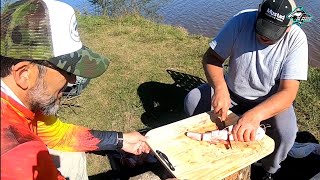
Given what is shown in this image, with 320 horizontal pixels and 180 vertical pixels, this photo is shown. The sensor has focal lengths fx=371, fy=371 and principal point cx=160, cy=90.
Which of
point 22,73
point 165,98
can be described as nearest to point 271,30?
point 22,73

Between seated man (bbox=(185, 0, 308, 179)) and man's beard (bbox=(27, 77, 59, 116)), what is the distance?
1.40m

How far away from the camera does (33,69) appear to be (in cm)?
175

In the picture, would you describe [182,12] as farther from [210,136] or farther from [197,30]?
[210,136]

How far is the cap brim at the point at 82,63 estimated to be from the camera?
1793mm

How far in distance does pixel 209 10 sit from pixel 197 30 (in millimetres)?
1490

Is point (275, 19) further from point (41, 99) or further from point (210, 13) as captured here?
point (210, 13)

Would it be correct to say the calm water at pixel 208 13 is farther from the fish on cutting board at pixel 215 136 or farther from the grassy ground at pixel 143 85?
the fish on cutting board at pixel 215 136

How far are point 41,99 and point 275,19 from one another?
1.92m

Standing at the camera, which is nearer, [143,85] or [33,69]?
[33,69]

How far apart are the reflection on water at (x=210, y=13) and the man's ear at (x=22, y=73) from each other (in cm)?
860

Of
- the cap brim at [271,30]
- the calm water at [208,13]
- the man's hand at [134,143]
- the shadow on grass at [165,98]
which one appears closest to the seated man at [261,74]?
the cap brim at [271,30]

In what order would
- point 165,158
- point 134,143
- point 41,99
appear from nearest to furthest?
1. point 41,99
2. point 165,158
3. point 134,143

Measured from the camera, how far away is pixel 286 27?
2.92m

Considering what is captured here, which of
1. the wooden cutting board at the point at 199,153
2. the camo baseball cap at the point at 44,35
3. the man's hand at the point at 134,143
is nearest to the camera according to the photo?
the camo baseball cap at the point at 44,35
